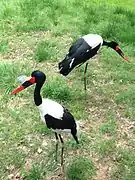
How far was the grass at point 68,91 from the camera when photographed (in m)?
4.96

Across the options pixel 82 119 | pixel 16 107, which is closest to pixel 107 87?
pixel 82 119

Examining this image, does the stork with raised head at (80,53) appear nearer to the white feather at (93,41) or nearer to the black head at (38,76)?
the white feather at (93,41)

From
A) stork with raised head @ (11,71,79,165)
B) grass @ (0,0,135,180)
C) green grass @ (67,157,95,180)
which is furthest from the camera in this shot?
grass @ (0,0,135,180)

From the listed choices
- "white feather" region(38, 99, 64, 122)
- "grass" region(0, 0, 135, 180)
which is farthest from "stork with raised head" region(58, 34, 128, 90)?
"white feather" region(38, 99, 64, 122)

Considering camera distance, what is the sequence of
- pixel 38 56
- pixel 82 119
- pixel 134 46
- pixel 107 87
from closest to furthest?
pixel 82 119
pixel 107 87
pixel 38 56
pixel 134 46

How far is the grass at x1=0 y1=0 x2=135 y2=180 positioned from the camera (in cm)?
496

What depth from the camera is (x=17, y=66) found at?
666 cm

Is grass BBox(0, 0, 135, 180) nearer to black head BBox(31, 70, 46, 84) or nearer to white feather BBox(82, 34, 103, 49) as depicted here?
white feather BBox(82, 34, 103, 49)

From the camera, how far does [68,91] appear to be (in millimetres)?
6000

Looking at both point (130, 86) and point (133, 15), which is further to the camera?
point (133, 15)

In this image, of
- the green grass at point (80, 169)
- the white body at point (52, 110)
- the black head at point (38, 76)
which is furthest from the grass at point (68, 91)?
the black head at point (38, 76)

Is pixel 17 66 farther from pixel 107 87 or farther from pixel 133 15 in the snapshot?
pixel 133 15

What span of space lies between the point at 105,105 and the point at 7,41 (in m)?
2.23

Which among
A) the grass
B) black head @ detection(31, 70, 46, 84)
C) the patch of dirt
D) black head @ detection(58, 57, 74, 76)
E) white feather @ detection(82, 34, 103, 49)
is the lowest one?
the grass
